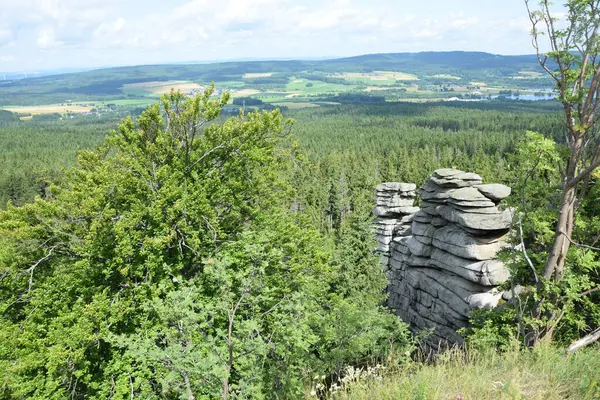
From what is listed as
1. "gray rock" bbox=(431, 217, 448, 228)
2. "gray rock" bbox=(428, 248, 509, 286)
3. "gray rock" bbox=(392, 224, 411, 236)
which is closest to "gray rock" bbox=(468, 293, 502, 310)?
"gray rock" bbox=(428, 248, 509, 286)

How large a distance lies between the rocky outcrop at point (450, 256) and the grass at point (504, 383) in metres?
11.9

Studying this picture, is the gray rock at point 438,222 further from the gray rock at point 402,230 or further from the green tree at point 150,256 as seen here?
the green tree at point 150,256

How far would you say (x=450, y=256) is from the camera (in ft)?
73.5

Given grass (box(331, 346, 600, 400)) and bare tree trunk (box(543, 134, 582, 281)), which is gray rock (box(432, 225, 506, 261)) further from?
grass (box(331, 346, 600, 400))

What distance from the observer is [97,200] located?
44.8 ft

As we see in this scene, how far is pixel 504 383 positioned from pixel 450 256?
59.1ft

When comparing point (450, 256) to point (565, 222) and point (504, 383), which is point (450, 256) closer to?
point (565, 222)

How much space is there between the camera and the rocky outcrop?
2055cm

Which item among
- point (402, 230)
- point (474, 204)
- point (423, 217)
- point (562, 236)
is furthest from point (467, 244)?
point (562, 236)

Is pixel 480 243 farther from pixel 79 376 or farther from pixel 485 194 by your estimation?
pixel 79 376

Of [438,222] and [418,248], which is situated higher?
[438,222]

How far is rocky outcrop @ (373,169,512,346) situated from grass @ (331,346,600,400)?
11.9 m

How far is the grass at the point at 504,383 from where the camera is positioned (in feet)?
16.7

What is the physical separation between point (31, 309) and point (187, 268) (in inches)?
198
